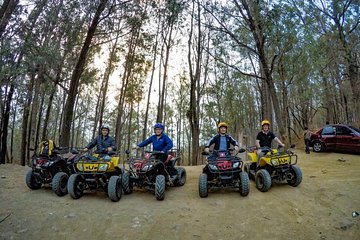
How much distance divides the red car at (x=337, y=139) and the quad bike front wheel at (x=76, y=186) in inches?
442

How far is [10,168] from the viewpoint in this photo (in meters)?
10.0

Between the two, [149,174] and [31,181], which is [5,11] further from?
[149,174]

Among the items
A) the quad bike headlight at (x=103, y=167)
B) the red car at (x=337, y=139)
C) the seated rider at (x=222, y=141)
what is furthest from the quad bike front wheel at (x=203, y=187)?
the red car at (x=337, y=139)

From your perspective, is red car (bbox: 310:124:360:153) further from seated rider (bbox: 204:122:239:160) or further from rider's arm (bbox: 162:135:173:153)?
rider's arm (bbox: 162:135:173:153)

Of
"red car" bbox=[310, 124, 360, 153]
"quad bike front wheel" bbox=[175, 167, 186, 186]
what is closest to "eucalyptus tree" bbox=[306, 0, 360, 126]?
"red car" bbox=[310, 124, 360, 153]

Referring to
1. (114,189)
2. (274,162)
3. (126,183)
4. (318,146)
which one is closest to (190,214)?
(114,189)

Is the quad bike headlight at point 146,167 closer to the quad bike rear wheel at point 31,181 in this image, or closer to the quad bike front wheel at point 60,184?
the quad bike front wheel at point 60,184

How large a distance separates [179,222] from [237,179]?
6.49 feet

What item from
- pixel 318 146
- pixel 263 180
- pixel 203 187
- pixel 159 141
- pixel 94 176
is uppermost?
pixel 159 141

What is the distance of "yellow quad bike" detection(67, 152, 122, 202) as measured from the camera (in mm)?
6531

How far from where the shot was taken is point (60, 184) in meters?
6.89

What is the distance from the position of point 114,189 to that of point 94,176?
60 centimetres

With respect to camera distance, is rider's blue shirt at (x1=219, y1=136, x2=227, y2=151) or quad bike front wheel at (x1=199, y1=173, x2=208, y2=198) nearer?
quad bike front wheel at (x1=199, y1=173, x2=208, y2=198)

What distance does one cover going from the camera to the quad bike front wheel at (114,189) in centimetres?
641
